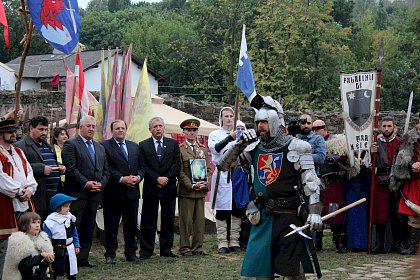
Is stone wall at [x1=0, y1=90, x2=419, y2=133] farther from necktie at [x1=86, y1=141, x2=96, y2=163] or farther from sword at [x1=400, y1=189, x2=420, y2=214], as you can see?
necktie at [x1=86, y1=141, x2=96, y2=163]

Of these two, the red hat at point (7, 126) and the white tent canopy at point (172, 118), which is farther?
the white tent canopy at point (172, 118)

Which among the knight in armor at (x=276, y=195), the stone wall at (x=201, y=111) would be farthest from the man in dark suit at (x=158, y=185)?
Result: the stone wall at (x=201, y=111)

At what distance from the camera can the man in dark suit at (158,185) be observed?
10.7 metres

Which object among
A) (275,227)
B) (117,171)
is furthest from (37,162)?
(275,227)

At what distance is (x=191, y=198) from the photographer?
439 inches

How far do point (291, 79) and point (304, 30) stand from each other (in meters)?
1.79

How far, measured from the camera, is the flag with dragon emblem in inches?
441

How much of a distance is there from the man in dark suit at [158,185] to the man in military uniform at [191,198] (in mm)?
237

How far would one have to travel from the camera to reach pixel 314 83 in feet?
97.2

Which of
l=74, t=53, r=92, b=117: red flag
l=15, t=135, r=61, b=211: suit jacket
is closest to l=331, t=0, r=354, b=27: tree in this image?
l=74, t=53, r=92, b=117: red flag

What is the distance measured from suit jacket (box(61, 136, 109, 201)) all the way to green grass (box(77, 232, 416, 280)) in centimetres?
92

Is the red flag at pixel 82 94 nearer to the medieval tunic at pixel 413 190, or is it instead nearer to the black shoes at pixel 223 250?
the black shoes at pixel 223 250

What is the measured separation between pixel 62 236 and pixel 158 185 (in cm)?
242

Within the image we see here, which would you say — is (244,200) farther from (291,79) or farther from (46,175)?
(291,79)
